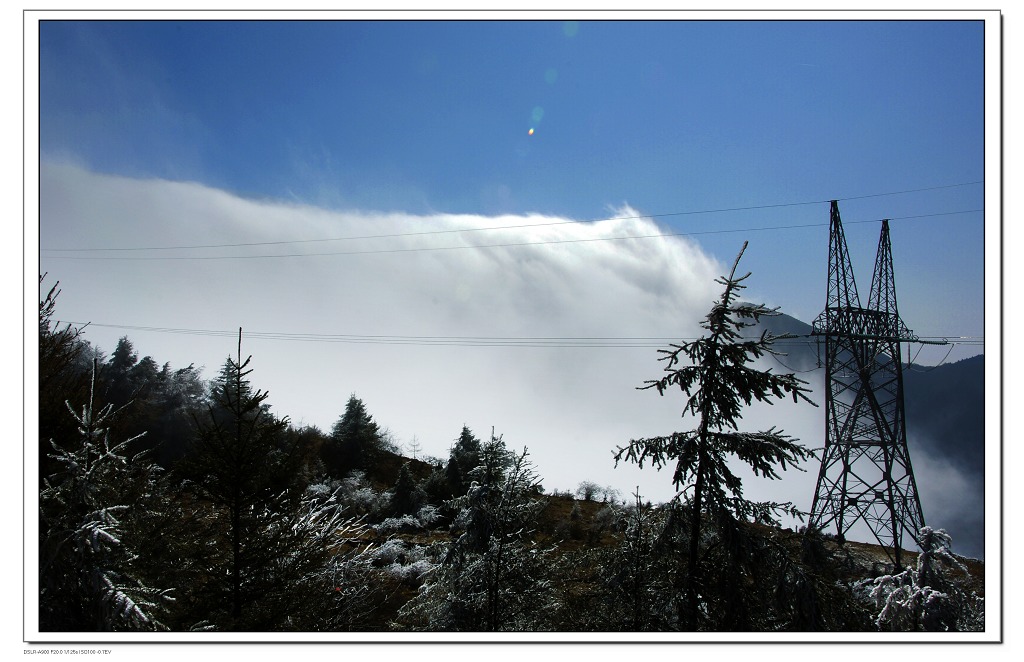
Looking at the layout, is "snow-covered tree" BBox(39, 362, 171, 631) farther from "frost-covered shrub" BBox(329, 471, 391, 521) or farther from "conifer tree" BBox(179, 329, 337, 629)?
"frost-covered shrub" BBox(329, 471, 391, 521)

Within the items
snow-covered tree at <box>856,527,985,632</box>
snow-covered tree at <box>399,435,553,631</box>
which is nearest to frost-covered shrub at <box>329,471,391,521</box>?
snow-covered tree at <box>399,435,553,631</box>

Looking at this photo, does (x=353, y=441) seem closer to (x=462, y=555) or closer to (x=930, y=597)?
(x=462, y=555)

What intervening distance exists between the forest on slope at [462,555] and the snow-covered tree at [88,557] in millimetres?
24

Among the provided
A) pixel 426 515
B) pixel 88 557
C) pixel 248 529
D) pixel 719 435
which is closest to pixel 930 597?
pixel 719 435

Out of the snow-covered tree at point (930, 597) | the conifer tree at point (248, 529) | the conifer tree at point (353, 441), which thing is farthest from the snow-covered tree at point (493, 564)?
the conifer tree at point (353, 441)

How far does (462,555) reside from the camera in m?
8.08

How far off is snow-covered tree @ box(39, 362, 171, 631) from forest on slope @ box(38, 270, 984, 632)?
24 mm

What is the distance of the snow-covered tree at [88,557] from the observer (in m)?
5.07

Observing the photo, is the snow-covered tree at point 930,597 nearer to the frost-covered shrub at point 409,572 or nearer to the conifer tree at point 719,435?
the conifer tree at point 719,435

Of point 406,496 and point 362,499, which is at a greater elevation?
point 406,496

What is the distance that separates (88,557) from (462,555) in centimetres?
491

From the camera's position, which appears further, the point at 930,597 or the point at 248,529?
the point at 248,529
